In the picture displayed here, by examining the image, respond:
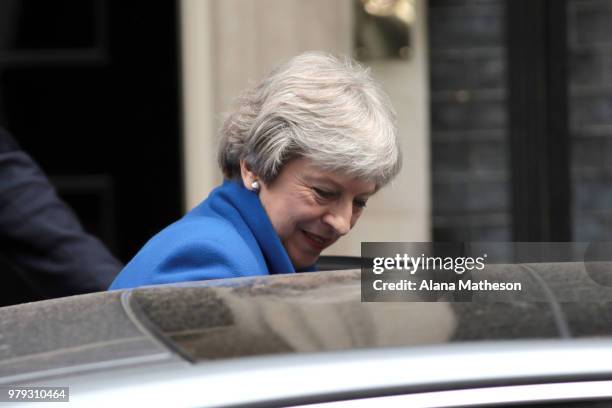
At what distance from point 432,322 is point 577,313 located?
18 centimetres

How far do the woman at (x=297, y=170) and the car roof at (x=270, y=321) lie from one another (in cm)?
51

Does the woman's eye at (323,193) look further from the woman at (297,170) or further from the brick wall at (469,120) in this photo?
the brick wall at (469,120)

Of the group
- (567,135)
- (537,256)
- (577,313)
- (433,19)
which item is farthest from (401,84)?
(577,313)

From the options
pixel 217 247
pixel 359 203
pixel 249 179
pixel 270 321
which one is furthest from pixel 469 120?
pixel 270 321

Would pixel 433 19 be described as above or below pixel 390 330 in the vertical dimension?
above

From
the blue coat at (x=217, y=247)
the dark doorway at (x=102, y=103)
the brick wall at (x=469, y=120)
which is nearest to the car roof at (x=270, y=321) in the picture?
Result: the blue coat at (x=217, y=247)

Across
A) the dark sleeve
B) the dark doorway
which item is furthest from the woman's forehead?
the dark doorway

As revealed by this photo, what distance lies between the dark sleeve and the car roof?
56.1 inches

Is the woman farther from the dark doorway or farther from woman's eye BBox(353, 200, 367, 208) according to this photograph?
the dark doorway

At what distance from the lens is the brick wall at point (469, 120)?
19.7 ft

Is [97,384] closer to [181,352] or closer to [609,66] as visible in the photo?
[181,352]

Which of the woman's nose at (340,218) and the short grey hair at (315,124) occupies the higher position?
the short grey hair at (315,124)

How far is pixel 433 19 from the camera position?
6.01 metres

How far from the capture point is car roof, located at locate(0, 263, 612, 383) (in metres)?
1.54
